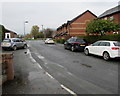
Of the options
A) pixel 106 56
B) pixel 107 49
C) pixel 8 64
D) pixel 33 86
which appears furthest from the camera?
pixel 106 56

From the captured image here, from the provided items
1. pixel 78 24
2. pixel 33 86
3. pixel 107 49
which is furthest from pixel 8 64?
pixel 78 24

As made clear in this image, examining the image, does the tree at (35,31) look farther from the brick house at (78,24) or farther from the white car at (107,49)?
the white car at (107,49)

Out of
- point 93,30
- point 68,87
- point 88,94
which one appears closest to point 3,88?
point 68,87

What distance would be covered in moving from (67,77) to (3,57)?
2.83 m

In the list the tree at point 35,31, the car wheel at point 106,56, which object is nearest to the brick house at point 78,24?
the car wheel at point 106,56

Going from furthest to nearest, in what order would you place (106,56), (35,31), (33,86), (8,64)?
(35,31) → (106,56) → (8,64) → (33,86)

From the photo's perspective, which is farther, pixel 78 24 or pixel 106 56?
pixel 78 24

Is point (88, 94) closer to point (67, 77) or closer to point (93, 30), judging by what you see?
point (67, 77)

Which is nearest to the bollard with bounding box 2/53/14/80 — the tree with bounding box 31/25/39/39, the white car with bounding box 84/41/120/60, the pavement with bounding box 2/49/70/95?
the pavement with bounding box 2/49/70/95

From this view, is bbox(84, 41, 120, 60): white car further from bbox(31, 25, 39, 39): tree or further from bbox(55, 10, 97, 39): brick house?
bbox(31, 25, 39, 39): tree

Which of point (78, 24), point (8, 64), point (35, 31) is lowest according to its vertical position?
point (8, 64)

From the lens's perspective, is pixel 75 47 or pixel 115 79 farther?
pixel 75 47

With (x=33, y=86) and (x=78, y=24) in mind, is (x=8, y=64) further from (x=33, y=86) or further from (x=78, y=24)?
(x=78, y=24)

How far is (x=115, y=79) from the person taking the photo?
502cm
